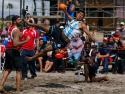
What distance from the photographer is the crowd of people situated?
9.30 m

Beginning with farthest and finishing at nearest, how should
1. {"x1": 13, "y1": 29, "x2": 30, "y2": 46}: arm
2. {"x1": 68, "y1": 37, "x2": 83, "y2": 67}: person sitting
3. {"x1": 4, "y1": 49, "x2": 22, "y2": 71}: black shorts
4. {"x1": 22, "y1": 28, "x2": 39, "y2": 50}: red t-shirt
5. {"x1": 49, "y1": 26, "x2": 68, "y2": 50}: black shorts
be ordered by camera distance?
{"x1": 68, "y1": 37, "x2": 83, "y2": 67}: person sitting, {"x1": 22, "y1": 28, "x2": 39, "y2": 50}: red t-shirt, {"x1": 49, "y1": 26, "x2": 68, "y2": 50}: black shorts, {"x1": 4, "y1": 49, "x2": 22, "y2": 71}: black shorts, {"x1": 13, "y1": 29, "x2": 30, "y2": 46}: arm

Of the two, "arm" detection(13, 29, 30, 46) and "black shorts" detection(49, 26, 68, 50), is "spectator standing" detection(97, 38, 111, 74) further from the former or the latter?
"arm" detection(13, 29, 30, 46)

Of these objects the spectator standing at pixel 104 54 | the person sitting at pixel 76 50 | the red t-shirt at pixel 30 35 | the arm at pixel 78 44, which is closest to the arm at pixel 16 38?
the red t-shirt at pixel 30 35

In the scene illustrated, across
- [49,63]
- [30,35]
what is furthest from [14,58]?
[49,63]

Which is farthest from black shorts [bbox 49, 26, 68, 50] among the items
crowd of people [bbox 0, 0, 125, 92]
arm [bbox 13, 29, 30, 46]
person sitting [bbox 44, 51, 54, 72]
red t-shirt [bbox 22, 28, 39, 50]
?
person sitting [bbox 44, 51, 54, 72]

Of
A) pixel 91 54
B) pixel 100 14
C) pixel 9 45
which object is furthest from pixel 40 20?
pixel 9 45

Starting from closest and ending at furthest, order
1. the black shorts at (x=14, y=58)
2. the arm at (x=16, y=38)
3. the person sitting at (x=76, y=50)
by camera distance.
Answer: the arm at (x=16, y=38), the black shorts at (x=14, y=58), the person sitting at (x=76, y=50)

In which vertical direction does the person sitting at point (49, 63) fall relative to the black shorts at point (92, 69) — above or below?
below

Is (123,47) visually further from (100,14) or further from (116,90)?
(100,14)

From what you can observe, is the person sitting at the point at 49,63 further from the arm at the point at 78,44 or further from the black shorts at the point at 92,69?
the black shorts at the point at 92,69

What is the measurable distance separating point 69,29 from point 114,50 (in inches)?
230

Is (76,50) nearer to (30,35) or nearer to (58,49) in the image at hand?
(30,35)

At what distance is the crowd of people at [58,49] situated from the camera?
9.30 metres

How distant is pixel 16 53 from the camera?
→ 9320mm
